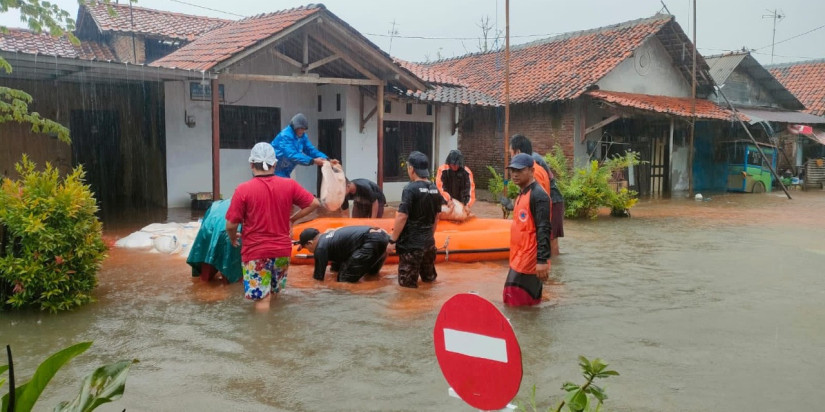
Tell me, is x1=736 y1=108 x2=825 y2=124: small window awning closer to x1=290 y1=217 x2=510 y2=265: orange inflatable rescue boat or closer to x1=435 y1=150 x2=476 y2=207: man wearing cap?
x1=435 y1=150 x2=476 y2=207: man wearing cap

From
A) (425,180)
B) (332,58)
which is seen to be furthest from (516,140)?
(332,58)

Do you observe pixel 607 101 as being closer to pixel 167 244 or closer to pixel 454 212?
pixel 454 212

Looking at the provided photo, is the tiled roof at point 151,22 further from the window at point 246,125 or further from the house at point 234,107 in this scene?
the window at point 246,125

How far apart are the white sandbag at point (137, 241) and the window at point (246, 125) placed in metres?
4.34

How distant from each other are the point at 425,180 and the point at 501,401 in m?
4.60

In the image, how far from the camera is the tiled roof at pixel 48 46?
14.9 metres

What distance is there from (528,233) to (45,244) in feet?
13.9

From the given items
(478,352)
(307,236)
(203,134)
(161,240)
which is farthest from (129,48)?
(478,352)

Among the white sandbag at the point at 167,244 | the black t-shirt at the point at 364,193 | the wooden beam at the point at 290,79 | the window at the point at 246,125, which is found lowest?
the white sandbag at the point at 167,244

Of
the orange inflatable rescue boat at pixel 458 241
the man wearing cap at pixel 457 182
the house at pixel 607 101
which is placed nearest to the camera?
the orange inflatable rescue boat at pixel 458 241

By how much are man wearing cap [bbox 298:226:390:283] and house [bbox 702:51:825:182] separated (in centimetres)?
1838

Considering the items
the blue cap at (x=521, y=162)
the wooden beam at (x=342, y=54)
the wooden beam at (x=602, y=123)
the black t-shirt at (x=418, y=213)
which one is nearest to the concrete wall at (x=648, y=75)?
the wooden beam at (x=602, y=123)

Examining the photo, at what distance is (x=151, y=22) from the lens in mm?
18312

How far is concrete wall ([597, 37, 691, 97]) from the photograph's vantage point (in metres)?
19.8
